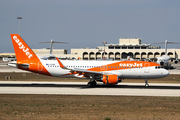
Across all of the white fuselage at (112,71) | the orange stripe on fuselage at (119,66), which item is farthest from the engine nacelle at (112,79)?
the orange stripe on fuselage at (119,66)

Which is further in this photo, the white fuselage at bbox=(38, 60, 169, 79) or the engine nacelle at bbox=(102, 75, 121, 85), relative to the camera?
A: the white fuselage at bbox=(38, 60, 169, 79)

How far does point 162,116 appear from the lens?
1755 cm

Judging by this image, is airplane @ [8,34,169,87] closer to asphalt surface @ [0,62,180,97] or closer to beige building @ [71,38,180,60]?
asphalt surface @ [0,62,180,97]

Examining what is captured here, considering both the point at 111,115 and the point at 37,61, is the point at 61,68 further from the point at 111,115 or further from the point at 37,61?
the point at 111,115

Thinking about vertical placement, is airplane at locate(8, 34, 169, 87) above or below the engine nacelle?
above

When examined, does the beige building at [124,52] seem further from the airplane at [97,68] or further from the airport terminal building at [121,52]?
the airplane at [97,68]

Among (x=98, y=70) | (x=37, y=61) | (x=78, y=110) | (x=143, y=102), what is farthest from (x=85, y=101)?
(x=37, y=61)

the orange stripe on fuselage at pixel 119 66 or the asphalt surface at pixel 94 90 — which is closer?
the asphalt surface at pixel 94 90

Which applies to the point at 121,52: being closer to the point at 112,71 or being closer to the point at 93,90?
the point at 112,71

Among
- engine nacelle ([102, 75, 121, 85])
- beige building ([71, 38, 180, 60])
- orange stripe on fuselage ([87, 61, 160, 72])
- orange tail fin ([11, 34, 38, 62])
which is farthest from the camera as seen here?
beige building ([71, 38, 180, 60])

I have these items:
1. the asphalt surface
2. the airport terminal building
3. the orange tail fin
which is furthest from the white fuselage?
the airport terminal building

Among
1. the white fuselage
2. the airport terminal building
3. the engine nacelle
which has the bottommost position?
the engine nacelle

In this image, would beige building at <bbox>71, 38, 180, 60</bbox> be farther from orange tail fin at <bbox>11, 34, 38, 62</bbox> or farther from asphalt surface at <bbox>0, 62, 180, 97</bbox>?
asphalt surface at <bbox>0, 62, 180, 97</bbox>

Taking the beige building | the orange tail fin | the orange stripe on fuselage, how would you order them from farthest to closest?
the beige building
the orange tail fin
the orange stripe on fuselage
